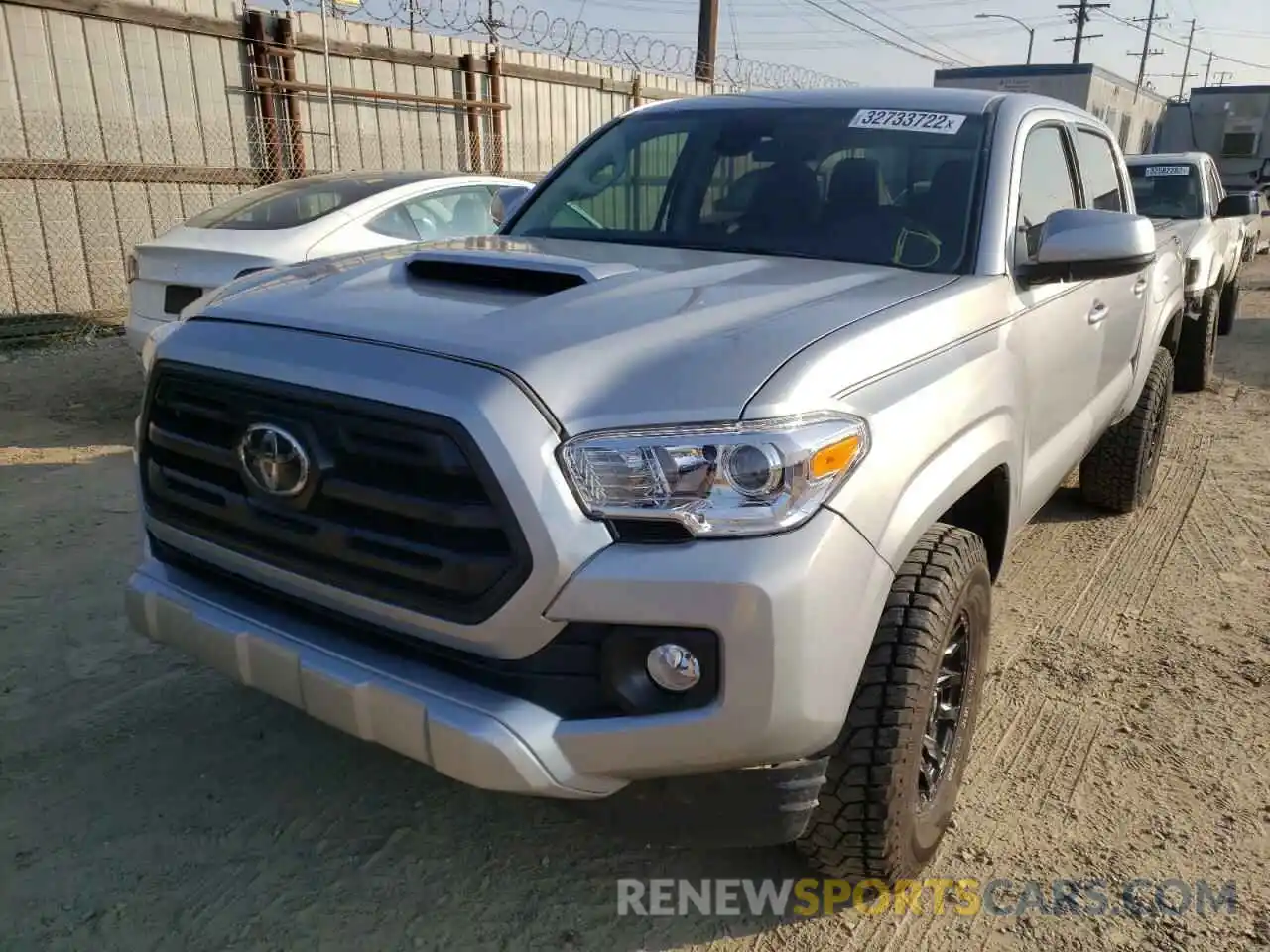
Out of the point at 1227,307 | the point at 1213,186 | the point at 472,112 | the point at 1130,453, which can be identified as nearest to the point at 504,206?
the point at 1130,453

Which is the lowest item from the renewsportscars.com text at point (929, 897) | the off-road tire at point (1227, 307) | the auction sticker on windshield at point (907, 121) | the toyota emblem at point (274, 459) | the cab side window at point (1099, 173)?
the off-road tire at point (1227, 307)

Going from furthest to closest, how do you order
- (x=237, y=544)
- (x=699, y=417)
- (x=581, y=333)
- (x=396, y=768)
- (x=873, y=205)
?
(x=873, y=205)
(x=396, y=768)
(x=237, y=544)
(x=581, y=333)
(x=699, y=417)

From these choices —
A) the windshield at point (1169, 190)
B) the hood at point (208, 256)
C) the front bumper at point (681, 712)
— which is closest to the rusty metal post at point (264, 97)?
the hood at point (208, 256)

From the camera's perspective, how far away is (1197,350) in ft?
25.9

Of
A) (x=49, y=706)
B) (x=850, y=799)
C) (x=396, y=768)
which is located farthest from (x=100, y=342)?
(x=850, y=799)

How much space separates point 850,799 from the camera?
7.03 feet

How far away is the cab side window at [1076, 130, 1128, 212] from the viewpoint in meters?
3.92

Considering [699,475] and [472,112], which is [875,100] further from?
[472,112]

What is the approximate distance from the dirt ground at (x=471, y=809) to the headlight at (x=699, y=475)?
3.58 feet

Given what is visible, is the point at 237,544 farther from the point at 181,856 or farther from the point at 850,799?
the point at 850,799

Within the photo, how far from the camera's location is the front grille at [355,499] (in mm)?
1851

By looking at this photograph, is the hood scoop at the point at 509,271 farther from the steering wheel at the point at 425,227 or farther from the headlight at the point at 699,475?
the steering wheel at the point at 425,227

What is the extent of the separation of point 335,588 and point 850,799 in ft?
3.83

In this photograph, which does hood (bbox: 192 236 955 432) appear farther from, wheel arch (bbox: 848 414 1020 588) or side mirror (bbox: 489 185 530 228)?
side mirror (bbox: 489 185 530 228)
